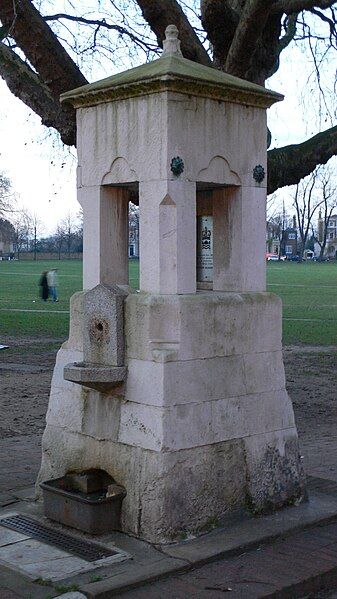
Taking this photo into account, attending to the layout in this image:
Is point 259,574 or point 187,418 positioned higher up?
point 187,418

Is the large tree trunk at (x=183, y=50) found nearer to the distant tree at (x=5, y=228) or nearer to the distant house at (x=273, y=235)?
the distant tree at (x=5, y=228)

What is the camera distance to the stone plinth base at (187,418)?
619 cm

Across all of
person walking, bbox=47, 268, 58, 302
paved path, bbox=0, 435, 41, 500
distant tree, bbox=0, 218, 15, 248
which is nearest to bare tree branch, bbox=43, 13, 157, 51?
paved path, bbox=0, 435, 41, 500

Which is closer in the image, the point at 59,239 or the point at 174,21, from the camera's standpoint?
the point at 174,21

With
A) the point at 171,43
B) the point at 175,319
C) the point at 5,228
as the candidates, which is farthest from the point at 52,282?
the point at 5,228

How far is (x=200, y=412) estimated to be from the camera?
6.39 metres

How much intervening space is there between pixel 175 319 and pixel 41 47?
23.9ft

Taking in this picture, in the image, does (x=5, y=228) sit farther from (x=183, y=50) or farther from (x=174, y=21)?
(x=183, y=50)

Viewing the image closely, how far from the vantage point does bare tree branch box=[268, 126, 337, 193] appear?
1284 cm

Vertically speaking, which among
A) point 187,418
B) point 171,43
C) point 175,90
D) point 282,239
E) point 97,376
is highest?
point 282,239

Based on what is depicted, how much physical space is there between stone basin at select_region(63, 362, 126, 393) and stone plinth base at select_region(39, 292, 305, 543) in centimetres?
9

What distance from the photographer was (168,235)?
638cm

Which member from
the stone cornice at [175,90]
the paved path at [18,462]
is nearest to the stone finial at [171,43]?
the stone cornice at [175,90]

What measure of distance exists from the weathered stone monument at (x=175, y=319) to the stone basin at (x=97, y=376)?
0.01 m
